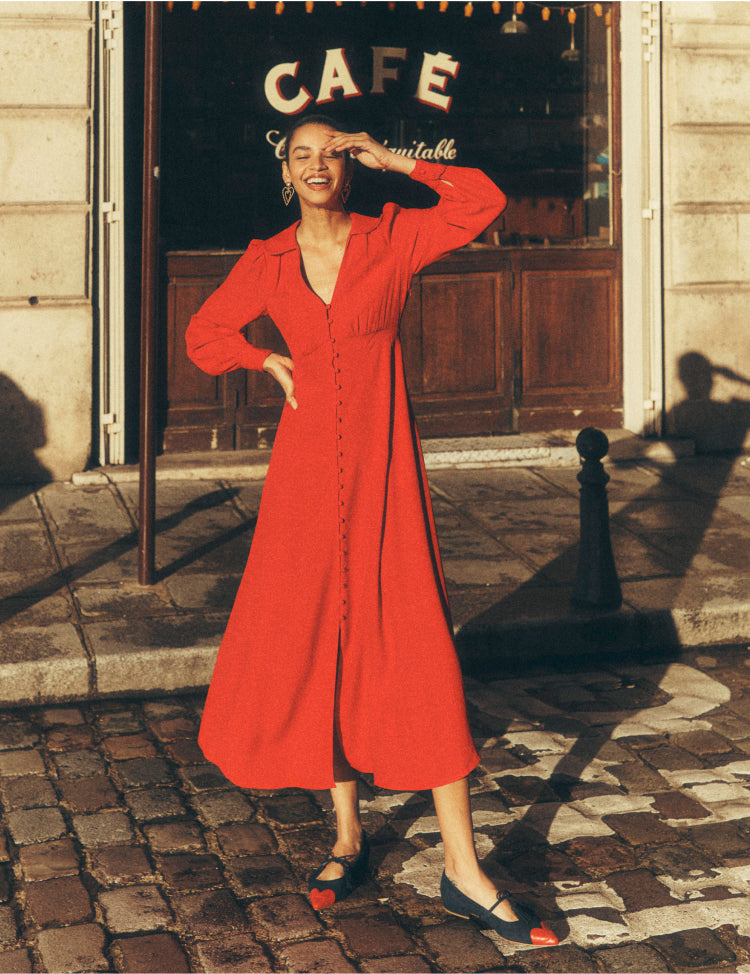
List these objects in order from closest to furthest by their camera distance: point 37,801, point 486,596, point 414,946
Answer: point 414,946, point 37,801, point 486,596

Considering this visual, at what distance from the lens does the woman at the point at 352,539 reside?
11.1ft

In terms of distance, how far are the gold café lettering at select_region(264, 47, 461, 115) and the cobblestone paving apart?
471cm

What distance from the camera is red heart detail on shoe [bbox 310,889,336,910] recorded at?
349 centimetres

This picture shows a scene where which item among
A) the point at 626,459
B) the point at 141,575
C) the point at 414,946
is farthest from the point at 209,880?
the point at 626,459

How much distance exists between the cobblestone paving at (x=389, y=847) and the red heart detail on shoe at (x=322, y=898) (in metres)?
0.03

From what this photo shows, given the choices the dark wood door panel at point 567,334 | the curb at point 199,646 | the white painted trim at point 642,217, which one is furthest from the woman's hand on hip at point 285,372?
the white painted trim at point 642,217

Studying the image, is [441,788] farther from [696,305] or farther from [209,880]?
[696,305]

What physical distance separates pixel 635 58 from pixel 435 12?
4.61 ft

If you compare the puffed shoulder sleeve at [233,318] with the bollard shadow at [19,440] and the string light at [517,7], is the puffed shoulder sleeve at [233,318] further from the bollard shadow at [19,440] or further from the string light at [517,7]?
the string light at [517,7]

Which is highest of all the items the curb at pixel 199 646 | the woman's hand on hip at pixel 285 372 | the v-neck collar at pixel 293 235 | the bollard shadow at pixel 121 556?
the v-neck collar at pixel 293 235

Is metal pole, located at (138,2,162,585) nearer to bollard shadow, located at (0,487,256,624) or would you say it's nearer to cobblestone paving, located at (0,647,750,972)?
bollard shadow, located at (0,487,256,624)

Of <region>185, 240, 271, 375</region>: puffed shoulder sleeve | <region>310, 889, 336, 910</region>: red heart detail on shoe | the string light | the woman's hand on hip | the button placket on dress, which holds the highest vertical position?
the string light

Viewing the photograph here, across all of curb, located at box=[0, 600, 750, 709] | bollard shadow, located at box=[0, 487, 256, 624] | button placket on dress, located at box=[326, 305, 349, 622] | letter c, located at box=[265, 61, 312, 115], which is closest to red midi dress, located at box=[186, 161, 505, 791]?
button placket on dress, located at box=[326, 305, 349, 622]

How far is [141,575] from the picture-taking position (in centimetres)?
601
